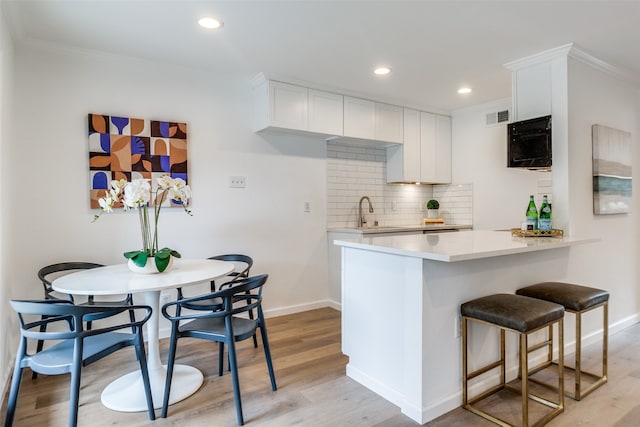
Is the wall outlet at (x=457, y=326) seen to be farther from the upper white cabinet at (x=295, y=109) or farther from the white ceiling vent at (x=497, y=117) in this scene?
the white ceiling vent at (x=497, y=117)

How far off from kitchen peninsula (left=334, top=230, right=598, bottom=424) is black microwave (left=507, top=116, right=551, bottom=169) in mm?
764

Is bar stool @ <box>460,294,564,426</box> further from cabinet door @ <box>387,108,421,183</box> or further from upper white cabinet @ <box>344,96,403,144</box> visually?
cabinet door @ <box>387,108,421,183</box>

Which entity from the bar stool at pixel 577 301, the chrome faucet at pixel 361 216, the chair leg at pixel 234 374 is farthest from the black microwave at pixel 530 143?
the chair leg at pixel 234 374

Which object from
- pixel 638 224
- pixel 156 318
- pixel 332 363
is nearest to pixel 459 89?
pixel 638 224

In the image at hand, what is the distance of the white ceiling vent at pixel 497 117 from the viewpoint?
169 inches

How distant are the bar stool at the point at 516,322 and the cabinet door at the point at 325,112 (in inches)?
90.8

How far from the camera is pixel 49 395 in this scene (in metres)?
2.29

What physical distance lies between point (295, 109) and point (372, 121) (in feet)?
3.25

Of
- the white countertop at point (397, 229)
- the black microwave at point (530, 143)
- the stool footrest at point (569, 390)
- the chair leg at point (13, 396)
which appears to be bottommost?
the stool footrest at point (569, 390)

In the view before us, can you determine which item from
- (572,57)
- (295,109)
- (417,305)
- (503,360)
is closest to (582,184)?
(572,57)

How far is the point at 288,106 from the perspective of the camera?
3562 millimetres

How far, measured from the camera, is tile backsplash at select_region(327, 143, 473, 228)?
14.1 feet

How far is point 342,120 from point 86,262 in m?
2.66

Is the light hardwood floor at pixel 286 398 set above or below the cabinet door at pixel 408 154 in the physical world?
below
